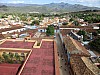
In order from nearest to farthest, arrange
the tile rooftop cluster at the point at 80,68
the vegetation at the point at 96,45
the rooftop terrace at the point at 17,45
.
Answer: the tile rooftop cluster at the point at 80,68 < the rooftop terrace at the point at 17,45 < the vegetation at the point at 96,45

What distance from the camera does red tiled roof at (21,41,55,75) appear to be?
1408 centimetres

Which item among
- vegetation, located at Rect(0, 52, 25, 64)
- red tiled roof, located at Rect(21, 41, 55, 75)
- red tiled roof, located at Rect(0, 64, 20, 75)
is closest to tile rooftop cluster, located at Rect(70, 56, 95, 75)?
red tiled roof, located at Rect(21, 41, 55, 75)

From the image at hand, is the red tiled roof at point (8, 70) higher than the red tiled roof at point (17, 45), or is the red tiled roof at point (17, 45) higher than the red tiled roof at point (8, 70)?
the red tiled roof at point (17, 45)

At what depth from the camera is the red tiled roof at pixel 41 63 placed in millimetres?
14078

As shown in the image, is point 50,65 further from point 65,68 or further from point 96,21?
point 96,21

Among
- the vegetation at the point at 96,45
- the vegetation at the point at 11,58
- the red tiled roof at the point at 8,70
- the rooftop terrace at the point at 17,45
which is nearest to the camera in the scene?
the red tiled roof at the point at 8,70

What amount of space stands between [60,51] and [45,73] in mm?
12721

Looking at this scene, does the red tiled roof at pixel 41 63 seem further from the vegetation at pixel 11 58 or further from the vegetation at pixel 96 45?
the vegetation at pixel 96 45

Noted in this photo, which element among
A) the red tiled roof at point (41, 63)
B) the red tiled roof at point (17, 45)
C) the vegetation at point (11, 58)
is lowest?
the vegetation at point (11, 58)

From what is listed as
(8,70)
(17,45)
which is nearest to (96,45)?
(17,45)

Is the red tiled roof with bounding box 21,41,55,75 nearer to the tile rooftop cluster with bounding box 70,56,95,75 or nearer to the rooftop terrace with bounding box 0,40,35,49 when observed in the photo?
the rooftop terrace with bounding box 0,40,35,49

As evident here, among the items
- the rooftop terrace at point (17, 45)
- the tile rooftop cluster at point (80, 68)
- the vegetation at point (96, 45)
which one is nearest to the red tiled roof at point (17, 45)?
the rooftop terrace at point (17, 45)

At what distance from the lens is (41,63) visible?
16016 mm

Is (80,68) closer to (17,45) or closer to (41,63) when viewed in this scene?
(41,63)
